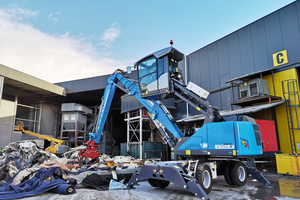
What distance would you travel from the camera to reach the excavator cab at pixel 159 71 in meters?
9.29

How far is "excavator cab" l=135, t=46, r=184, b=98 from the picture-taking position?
30.5 feet

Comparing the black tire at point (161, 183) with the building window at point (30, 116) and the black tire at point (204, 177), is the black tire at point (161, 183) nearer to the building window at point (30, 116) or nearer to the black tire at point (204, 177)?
the black tire at point (204, 177)

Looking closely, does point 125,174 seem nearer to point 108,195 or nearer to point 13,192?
point 108,195

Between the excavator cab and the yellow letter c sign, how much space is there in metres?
8.63

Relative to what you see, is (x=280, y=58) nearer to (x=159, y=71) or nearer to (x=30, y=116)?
(x=159, y=71)

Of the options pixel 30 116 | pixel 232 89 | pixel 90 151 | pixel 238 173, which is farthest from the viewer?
pixel 30 116

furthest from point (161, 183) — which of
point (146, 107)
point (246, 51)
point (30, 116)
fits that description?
point (30, 116)

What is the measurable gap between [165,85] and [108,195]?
4.75m

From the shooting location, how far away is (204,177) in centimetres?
698

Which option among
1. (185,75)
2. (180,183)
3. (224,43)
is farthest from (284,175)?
(185,75)

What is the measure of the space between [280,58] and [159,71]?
9.72m

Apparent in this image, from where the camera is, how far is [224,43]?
1831 cm

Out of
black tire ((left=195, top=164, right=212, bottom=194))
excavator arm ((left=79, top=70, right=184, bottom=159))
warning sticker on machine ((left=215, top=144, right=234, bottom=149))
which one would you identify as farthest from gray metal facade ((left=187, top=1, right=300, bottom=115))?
black tire ((left=195, top=164, right=212, bottom=194))

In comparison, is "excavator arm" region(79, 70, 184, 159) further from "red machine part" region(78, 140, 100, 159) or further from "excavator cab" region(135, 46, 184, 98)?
"excavator cab" region(135, 46, 184, 98)
